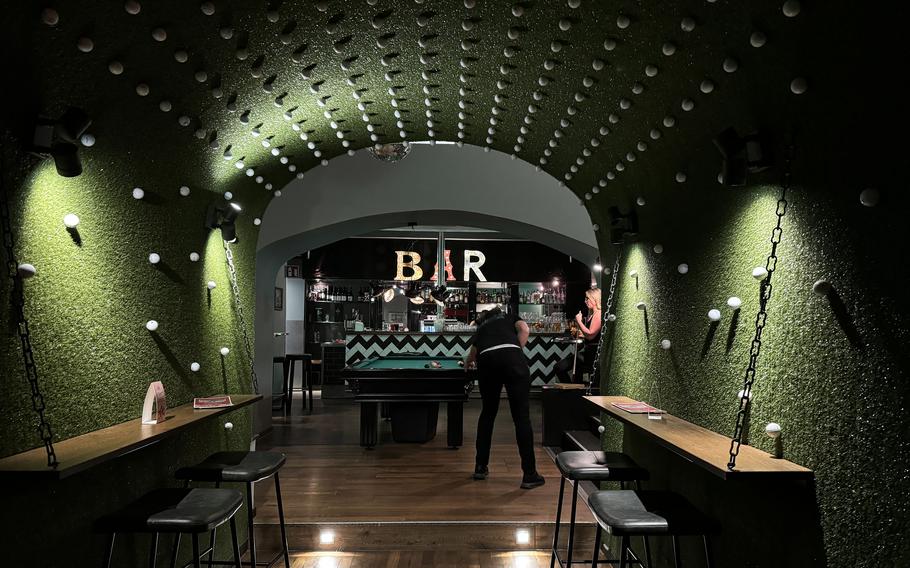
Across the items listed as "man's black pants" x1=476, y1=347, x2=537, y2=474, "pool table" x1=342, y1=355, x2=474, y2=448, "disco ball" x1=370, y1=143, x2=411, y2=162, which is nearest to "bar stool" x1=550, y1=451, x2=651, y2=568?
"man's black pants" x1=476, y1=347, x2=537, y2=474

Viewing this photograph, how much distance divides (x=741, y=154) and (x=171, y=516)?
229 centimetres

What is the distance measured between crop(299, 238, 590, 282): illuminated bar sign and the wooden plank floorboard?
13.6ft

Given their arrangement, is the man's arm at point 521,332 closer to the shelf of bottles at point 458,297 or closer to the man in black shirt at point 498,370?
the man in black shirt at point 498,370

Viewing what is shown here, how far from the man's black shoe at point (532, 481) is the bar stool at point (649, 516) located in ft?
8.29

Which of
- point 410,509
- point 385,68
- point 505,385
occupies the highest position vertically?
point 385,68

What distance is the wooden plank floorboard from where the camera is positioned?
4.40 metres

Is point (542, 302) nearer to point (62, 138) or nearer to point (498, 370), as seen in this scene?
point (498, 370)

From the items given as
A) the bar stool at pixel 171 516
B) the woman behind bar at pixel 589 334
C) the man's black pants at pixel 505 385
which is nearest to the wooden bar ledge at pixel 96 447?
the bar stool at pixel 171 516

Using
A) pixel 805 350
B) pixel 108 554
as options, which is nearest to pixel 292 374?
pixel 108 554

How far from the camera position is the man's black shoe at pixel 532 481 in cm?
512

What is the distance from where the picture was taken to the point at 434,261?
38.3ft

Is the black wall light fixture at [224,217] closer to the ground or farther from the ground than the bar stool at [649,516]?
farther from the ground

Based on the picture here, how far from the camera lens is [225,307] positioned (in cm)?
387

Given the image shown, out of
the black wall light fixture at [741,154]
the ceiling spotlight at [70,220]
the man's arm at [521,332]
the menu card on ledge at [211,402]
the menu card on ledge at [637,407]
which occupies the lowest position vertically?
the menu card on ledge at [637,407]
